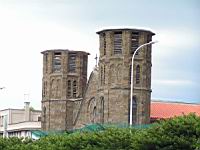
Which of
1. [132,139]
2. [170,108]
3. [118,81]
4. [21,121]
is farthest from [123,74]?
[21,121]

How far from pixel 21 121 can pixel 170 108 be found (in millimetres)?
38309

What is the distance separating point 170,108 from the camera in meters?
99.3

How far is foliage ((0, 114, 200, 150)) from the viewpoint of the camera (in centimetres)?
3366

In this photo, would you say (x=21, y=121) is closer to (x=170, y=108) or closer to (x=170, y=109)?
(x=170, y=108)

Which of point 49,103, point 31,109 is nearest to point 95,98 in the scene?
point 49,103

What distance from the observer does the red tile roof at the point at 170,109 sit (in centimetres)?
9594

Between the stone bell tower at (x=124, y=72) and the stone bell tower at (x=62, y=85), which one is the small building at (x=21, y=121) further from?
the stone bell tower at (x=124, y=72)

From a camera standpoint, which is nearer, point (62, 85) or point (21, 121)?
point (62, 85)

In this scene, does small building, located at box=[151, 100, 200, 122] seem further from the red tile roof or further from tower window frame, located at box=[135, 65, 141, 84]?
tower window frame, located at box=[135, 65, 141, 84]

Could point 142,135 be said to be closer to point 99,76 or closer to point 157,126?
point 157,126

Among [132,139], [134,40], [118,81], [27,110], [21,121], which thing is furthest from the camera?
[27,110]

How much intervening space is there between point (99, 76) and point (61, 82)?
39.3 feet

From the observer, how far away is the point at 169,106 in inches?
3944

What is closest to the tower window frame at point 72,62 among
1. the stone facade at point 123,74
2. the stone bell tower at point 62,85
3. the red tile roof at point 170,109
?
the stone bell tower at point 62,85
